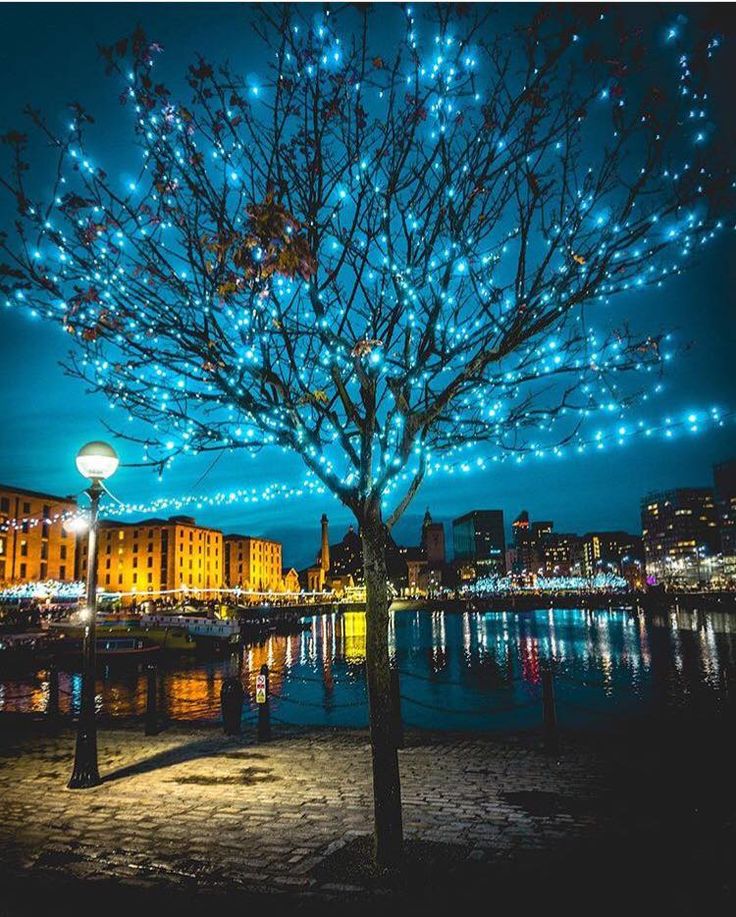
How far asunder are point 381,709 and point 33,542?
303ft

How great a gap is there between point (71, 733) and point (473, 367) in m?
11.3

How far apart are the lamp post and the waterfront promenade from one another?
386 millimetres

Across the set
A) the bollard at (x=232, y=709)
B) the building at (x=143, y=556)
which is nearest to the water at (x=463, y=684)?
the bollard at (x=232, y=709)

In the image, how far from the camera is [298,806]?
23.9 feet

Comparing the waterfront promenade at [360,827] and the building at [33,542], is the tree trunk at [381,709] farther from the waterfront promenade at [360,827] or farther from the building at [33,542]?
the building at [33,542]

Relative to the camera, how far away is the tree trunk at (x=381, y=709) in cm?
536

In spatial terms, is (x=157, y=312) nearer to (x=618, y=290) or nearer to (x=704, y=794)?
(x=618, y=290)

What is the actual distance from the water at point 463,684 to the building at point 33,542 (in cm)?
5043

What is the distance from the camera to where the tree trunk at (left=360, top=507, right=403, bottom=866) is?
5359 mm

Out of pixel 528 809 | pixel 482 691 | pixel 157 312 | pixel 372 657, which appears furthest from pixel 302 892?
pixel 482 691

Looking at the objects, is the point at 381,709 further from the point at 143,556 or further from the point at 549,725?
the point at 143,556

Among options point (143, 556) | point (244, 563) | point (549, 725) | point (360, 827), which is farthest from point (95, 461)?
point (244, 563)

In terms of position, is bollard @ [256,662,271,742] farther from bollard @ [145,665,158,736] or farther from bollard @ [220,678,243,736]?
bollard @ [145,665,158,736]

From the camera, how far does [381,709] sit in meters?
5.53
